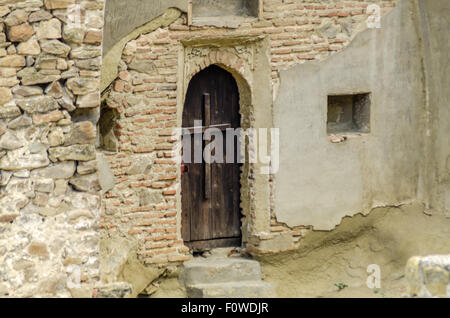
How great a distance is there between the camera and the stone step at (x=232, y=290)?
929cm

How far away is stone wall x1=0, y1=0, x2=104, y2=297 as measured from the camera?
240 inches

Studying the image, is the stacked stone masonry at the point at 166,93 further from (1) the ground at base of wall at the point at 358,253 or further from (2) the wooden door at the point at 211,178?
(1) the ground at base of wall at the point at 358,253

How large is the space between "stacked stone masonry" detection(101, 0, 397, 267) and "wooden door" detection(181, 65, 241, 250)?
0.89ft

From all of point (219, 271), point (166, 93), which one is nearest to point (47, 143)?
point (166, 93)

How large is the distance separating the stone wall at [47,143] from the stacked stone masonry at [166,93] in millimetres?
2762

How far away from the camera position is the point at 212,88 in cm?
970

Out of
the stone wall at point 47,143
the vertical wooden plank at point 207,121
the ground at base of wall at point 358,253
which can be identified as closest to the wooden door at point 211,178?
the vertical wooden plank at point 207,121

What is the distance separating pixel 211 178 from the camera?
32.3ft

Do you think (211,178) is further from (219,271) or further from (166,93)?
(166,93)

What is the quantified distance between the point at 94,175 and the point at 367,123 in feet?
14.9

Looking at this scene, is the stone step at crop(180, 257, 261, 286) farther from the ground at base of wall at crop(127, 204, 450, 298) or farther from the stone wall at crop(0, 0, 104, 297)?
the stone wall at crop(0, 0, 104, 297)

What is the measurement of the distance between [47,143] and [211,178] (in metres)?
3.84

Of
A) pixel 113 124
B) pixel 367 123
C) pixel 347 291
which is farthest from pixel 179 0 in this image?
pixel 347 291

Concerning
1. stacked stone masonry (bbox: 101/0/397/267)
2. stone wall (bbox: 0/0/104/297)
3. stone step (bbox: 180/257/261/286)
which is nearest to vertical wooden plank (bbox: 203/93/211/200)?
stacked stone masonry (bbox: 101/0/397/267)
